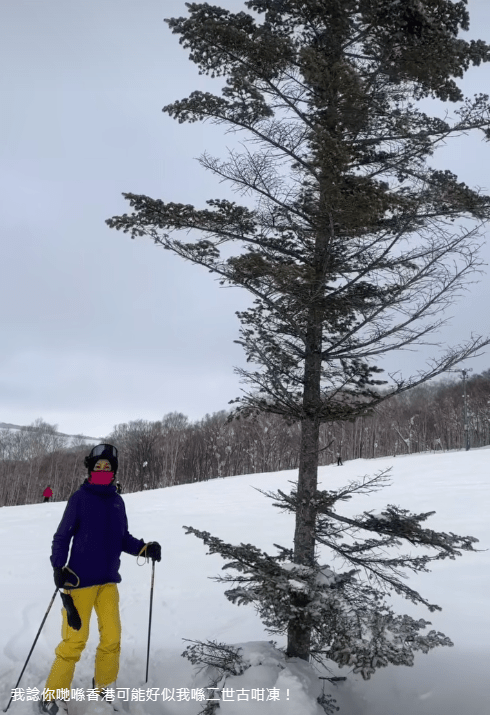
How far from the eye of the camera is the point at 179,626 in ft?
22.1

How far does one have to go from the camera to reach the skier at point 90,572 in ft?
12.4

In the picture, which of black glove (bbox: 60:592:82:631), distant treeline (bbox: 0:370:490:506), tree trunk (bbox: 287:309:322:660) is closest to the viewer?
black glove (bbox: 60:592:82:631)

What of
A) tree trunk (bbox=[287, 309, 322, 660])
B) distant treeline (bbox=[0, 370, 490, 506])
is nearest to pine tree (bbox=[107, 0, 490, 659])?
tree trunk (bbox=[287, 309, 322, 660])

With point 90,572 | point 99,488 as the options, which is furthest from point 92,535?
point 99,488

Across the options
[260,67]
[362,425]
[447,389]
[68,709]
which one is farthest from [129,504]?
[447,389]

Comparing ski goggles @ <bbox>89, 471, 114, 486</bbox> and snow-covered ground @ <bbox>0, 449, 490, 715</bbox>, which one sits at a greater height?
ski goggles @ <bbox>89, 471, 114, 486</bbox>

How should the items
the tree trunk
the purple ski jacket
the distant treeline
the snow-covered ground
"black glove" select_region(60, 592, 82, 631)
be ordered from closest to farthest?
1. "black glove" select_region(60, 592, 82, 631)
2. the purple ski jacket
3. the snow-covered ground
4. the tree trunk
5. the distant treeline

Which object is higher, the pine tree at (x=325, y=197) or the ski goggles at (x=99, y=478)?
the pine tree at (x=325, y=197)

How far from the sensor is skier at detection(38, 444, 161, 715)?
12.4 ft

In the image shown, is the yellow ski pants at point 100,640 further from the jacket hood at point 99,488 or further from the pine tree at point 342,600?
the pine tree at point 342,600

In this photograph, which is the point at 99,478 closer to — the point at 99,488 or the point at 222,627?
the point at 99,488

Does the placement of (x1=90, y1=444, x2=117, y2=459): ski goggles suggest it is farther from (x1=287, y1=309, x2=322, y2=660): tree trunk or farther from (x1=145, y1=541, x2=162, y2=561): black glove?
(x1=287, y1=309, x2=322, y2=660): tree trunk

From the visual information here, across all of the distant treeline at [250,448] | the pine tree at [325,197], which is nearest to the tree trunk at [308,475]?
the pine tree at [325,197]

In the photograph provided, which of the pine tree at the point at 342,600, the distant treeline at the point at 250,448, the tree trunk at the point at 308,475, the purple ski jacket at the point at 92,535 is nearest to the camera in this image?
the pine tree at the point at 342,600
